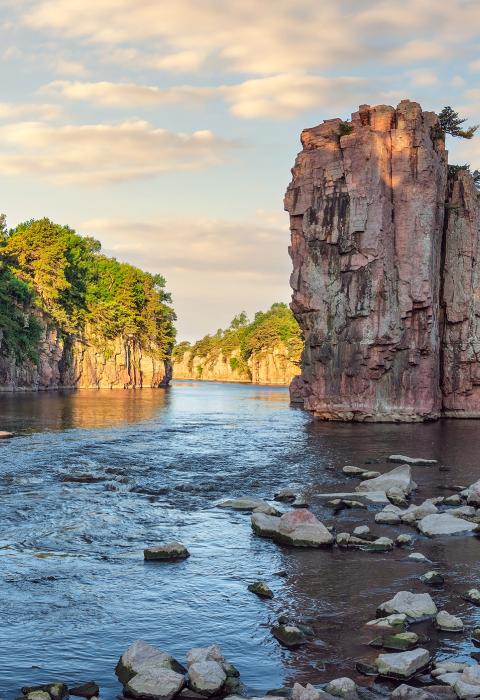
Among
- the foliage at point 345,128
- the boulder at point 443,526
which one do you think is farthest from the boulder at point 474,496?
the foliage at point 345,128

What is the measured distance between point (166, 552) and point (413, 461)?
1814cm

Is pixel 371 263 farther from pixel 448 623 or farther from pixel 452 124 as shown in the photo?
pixel 448 623

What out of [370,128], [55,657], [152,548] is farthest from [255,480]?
[370,128]

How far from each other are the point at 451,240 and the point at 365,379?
53.0 feet

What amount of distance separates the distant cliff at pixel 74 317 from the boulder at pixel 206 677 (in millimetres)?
81321

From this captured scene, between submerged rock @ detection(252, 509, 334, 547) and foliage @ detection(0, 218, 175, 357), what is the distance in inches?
2944

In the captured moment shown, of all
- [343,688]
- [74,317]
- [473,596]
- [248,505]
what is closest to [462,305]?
[248,505]

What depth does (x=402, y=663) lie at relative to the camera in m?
10.0

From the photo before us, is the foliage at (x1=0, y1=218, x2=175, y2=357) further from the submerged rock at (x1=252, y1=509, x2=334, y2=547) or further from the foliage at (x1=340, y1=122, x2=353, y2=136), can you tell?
the submerged rock at (x1=252, y1=509, x2=334, y2=547)

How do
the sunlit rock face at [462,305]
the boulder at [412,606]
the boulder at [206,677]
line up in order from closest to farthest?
1. the boulder at [206,677]
2. the boulder at [412,606]
3. the sunlit rock face at [462,305]

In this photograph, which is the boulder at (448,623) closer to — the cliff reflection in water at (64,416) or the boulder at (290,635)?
the boulder at (290,635)

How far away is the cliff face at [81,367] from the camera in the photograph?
4011 inches

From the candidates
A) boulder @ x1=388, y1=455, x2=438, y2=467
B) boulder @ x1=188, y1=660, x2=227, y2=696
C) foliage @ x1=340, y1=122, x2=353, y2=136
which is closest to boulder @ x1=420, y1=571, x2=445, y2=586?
boulder @ x1=188, y1=660, x2=227, y2=696

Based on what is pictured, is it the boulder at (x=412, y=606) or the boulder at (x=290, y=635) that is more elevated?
the boulder at (x=412, y=606)
